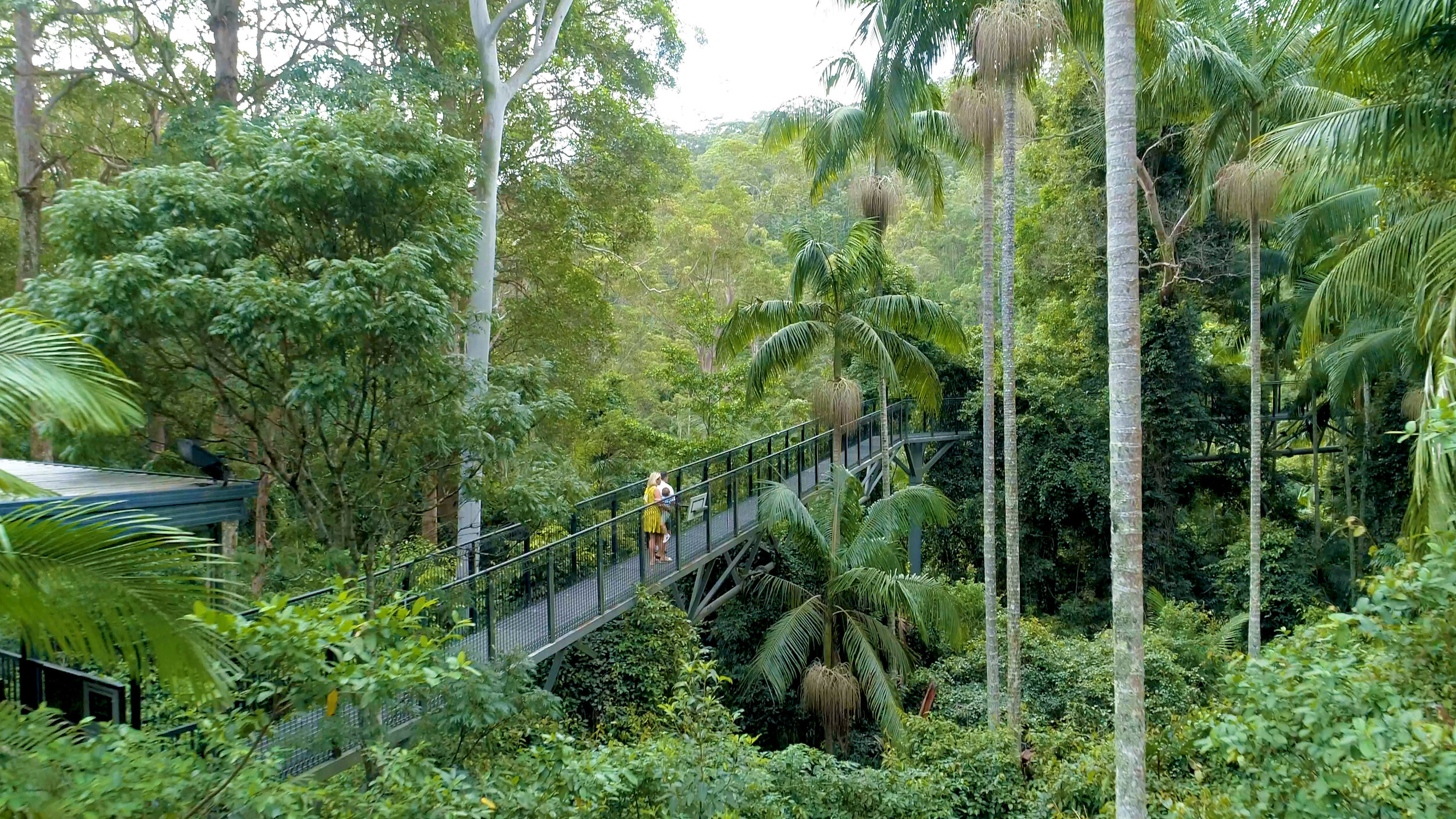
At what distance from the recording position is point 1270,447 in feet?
57.8

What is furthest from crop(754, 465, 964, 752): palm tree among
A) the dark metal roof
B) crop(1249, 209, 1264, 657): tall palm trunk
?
the dark metal roof

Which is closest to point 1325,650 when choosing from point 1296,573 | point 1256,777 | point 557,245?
point 1256,777

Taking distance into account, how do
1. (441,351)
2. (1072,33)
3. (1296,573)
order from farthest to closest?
(1296,573)
(1072,33)
(441,351)

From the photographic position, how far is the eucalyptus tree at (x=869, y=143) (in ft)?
37.3

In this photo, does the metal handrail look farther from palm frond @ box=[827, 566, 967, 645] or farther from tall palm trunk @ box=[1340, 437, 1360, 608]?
tall palm trunk @ box=[1340, 437, 1360, 608]

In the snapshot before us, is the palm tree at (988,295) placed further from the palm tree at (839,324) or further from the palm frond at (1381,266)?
the palm frond at (1381,266)

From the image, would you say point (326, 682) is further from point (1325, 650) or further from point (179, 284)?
point (1325, 650)

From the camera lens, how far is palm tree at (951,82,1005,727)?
9297 millimetres

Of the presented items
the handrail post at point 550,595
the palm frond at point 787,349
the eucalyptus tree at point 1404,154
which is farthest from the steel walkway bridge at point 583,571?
the eucalyptus tree at point 1404,154

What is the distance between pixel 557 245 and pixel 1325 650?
11.9 meters

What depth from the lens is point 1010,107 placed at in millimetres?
8586

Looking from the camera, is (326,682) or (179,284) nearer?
(326,682)

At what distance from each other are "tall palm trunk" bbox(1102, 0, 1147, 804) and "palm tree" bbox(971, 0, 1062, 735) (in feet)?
8.56

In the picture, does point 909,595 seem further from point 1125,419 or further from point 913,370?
point 1125,419
